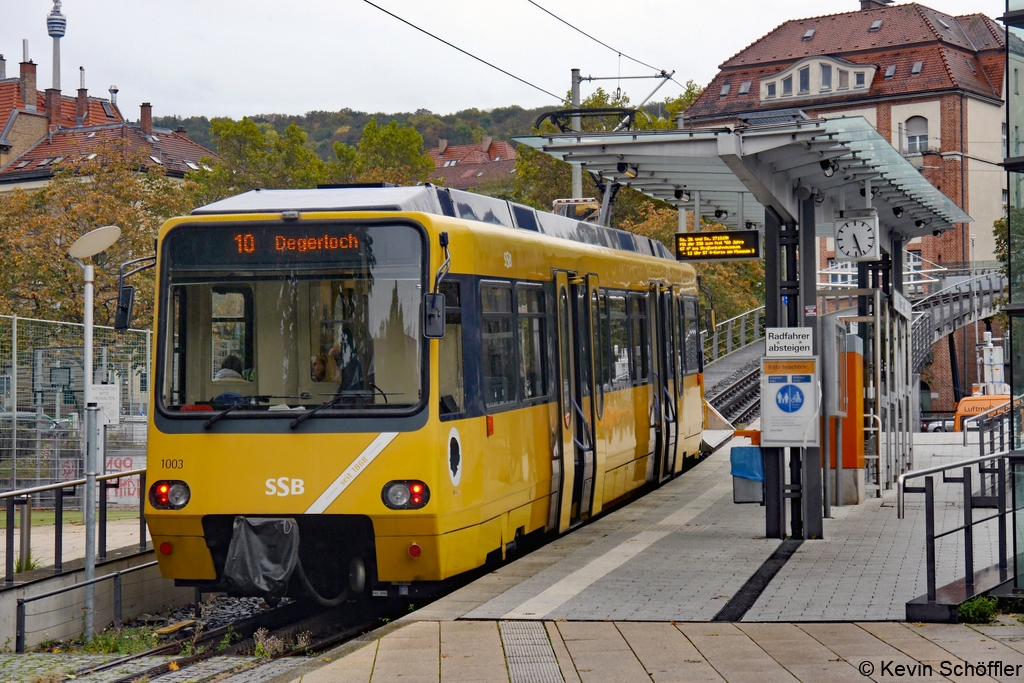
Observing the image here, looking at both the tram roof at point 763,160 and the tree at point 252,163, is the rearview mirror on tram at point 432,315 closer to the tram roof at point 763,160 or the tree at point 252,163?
the tram roof at point 763,160

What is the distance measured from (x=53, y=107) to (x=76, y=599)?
75.3 meters

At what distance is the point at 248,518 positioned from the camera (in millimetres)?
9953

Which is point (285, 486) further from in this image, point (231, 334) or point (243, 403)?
point (231, 334)

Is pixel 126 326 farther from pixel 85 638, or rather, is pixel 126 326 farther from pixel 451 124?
pixel 451 124

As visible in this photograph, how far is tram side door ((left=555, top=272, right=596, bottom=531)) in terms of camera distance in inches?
505

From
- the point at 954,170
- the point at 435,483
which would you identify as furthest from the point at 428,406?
the point at 954,170

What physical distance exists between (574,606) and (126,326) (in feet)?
12.9

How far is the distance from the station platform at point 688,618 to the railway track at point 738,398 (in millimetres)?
18731

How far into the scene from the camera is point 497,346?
36.4 ft

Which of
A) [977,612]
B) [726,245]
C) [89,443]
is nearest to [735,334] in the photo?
[726,245]

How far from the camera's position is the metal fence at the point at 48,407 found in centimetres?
1658

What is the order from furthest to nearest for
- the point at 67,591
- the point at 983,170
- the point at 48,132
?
the point at 48,132, the point at 983,170, the point at 67,591

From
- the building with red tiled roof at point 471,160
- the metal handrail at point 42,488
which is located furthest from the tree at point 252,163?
the building with red tiled roof at point 471,160

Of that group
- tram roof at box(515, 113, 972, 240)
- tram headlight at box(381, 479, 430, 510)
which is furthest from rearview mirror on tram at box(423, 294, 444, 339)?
tram roof at box(515, 113, 972, 240)
